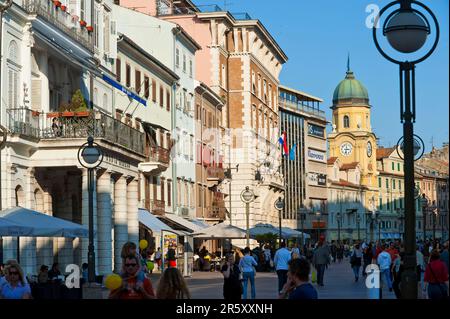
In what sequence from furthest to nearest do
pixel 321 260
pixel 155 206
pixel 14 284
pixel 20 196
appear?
1. pixel 155 206
2. pixel 321 260
3. pixel 20 196
4. pixel 14 284

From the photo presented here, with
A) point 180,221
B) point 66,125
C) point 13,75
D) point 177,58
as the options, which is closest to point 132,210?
point 66,125

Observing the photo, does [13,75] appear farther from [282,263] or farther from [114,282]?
[114,282]

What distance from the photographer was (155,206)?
52.6 m

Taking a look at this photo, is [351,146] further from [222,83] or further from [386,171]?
[222,83]

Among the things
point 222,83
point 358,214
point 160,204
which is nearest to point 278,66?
point 222,83

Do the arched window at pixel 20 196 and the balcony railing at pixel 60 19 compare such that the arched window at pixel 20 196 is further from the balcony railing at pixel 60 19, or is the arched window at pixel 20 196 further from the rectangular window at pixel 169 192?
the rectangular window at pixel 169 192

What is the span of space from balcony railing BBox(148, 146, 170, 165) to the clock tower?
104m

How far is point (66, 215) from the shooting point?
37719 millimetres

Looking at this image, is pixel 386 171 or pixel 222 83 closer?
pixel 222 83

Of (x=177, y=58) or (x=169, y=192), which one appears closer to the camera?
(x=169, y=192)

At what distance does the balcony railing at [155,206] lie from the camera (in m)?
51.4

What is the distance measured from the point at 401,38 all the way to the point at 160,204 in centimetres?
4193

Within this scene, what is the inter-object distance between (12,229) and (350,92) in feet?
466

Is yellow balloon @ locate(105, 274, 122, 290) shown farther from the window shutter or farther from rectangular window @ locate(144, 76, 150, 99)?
rectangular window @ locate(144, 76, 150, 99)
